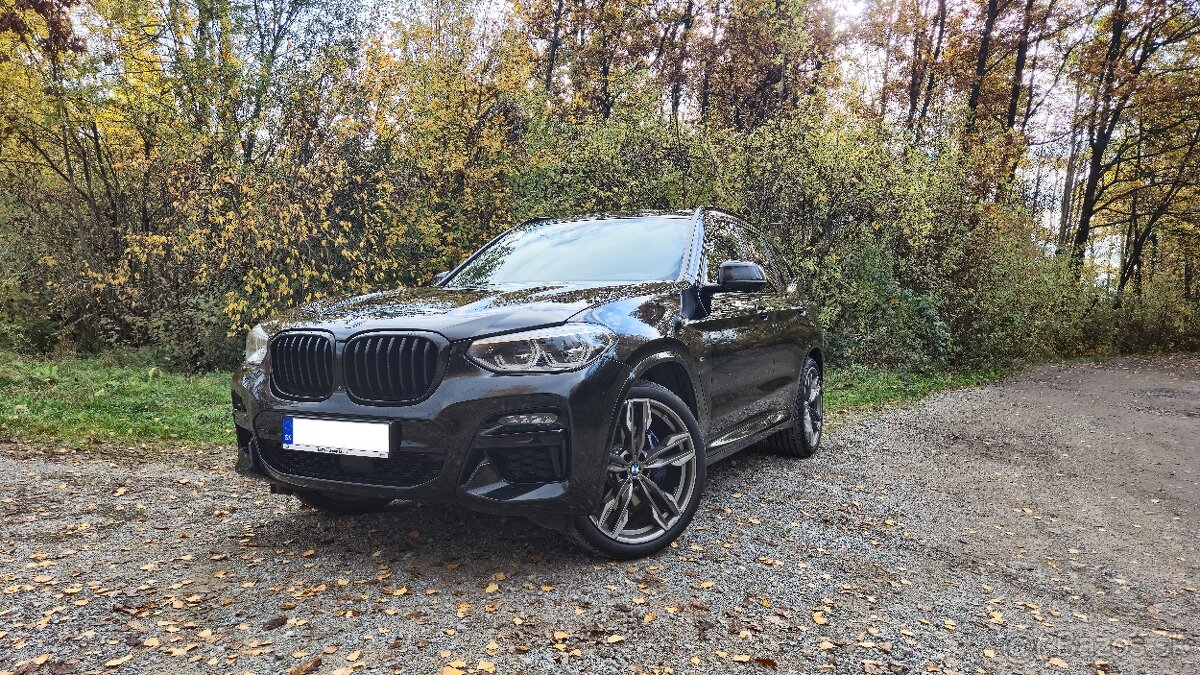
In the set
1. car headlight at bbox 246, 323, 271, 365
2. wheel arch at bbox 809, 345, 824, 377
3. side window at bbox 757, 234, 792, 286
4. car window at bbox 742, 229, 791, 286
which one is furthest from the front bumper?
wheel arch at bbox 809, 345, 824, 377

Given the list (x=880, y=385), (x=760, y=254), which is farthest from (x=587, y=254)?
(x=880, y=385)

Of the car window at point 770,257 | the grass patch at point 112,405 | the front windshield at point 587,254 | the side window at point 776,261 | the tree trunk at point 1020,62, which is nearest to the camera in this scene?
the front windshield at point 587,254

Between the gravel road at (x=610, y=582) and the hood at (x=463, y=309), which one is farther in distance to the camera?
the hood at (x=463, y=309)

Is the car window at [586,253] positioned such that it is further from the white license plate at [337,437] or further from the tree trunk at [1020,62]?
the tree trunk at [1020,62]

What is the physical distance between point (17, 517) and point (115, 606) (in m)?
1.89

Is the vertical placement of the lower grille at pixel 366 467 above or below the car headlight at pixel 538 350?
below

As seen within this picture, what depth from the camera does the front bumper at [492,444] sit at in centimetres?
321

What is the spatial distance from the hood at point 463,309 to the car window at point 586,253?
28cm

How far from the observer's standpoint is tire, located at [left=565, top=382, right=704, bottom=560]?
3.62 metres

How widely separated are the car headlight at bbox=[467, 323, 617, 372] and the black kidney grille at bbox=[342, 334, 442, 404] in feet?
0.66

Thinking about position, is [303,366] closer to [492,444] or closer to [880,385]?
[492,444]

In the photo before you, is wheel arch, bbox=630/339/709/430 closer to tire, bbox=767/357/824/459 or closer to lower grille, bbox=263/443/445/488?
lower grille, bbox=263/443/445/488

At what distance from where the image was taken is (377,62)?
425 inches

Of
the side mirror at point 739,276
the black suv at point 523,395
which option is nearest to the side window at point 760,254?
the black suv at point 523,395
